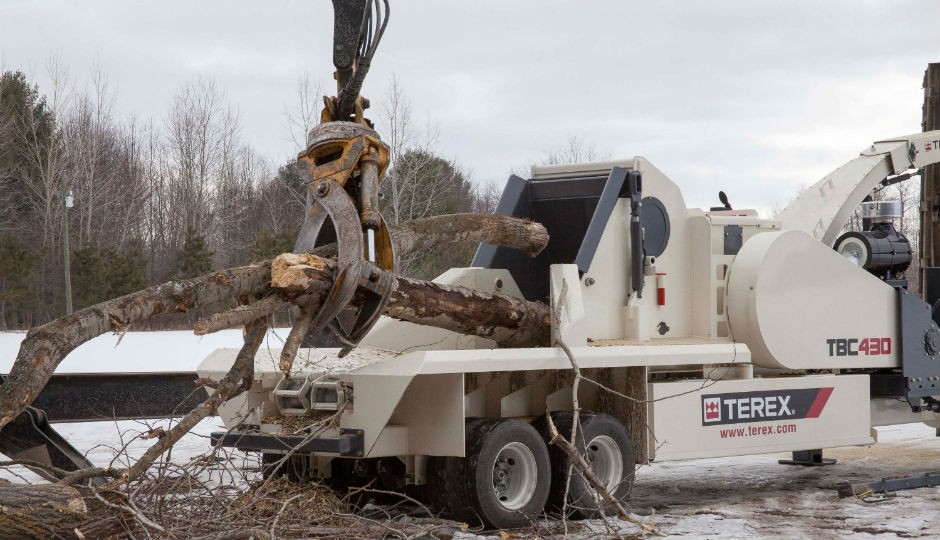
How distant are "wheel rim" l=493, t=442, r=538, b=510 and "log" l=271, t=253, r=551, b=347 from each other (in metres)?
1.11

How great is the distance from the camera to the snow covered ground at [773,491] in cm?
888

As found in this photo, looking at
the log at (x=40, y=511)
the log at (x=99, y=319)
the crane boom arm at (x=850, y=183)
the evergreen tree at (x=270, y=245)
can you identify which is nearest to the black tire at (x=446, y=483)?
the log at (x=99, y=319)

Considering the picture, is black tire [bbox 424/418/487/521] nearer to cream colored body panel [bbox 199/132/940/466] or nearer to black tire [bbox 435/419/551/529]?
black tire [bbox 435/419/551/529]

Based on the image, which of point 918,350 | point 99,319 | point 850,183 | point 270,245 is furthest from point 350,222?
point 270,245

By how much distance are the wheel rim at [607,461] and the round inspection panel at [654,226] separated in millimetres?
1780

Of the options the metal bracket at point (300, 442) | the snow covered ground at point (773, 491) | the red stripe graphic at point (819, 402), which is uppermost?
the red stripe graphic at point (819, 402)

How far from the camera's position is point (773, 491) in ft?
36.7

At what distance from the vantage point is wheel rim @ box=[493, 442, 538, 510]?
29.1 ft

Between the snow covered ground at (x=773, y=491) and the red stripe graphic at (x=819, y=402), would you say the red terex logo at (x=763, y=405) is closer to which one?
the red stripe graphic at (x=819, y=402)

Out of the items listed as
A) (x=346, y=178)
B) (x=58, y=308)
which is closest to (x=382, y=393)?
(x=346, y=178)

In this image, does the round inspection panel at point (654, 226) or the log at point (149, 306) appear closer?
the log at point (149, 306)

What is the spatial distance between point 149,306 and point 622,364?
3.85 m

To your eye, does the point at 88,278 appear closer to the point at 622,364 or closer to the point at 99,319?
the point at 622,364

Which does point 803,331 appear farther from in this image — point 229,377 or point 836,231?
point 229,377
